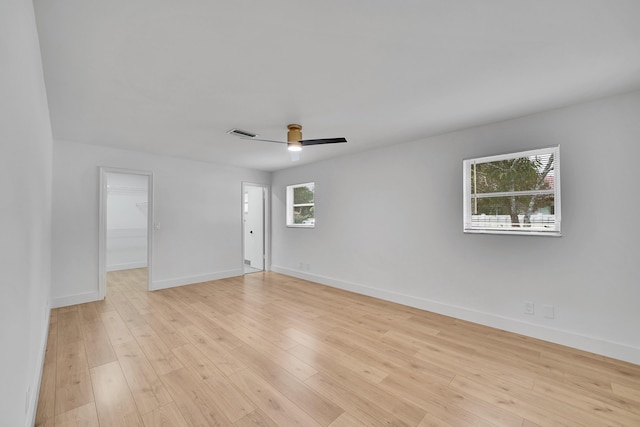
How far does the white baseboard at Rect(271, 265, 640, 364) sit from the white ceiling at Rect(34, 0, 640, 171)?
7.79 feet

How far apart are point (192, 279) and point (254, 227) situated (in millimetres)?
2064

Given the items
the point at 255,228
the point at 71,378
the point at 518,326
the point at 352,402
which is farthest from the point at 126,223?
the point at 518,326

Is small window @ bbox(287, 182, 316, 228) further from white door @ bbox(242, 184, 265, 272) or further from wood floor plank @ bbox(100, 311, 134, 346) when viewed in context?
wood floor plank @ bbox(100, 311, 134, 346)

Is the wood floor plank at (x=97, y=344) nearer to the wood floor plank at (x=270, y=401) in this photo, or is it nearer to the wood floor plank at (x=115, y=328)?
the wood floor plank at (x=115, y=328)

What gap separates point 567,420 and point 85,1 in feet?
12.7

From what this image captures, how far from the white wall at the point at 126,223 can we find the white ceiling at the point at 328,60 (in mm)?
4221

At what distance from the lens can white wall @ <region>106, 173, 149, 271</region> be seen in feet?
22.0

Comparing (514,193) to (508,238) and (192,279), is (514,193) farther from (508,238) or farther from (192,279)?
(192,279)

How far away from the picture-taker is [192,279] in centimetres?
516

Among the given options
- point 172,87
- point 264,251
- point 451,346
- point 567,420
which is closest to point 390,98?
point 172,87

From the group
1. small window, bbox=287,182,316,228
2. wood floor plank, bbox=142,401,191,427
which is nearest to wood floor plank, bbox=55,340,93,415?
wood floor plank, bbox=142,401,191,427

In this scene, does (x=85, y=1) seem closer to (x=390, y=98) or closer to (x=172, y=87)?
(x=172, y=87)

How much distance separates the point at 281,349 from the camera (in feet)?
8.62

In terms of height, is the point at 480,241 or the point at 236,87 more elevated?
the point at 236,87
